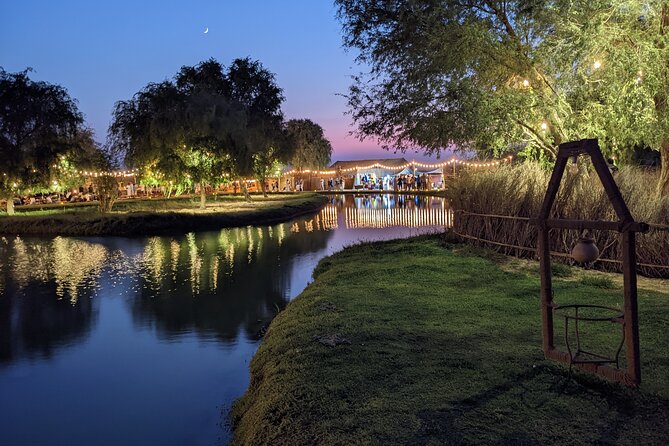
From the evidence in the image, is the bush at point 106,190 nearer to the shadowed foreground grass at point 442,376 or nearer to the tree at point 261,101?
the tree at point 261,101

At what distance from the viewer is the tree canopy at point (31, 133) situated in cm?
3353

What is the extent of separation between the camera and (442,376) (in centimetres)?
568

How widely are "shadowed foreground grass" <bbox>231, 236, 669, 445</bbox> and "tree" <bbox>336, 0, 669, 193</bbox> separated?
229 inches

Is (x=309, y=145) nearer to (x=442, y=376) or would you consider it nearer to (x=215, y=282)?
(x=215, y=282)

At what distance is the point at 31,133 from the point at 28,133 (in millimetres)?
180

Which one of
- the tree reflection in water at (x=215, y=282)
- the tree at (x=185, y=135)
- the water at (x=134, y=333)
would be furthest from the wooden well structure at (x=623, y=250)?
the tree at (x=185, y=135)

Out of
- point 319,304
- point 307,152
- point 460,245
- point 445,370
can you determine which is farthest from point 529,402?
point 307,152

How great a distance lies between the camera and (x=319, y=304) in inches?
374

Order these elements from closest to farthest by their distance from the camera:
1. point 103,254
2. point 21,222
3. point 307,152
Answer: point 103,254
point 21,222
point 307,152

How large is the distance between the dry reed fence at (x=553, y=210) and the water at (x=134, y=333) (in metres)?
5.07

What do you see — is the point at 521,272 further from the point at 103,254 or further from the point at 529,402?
the point at 103,254

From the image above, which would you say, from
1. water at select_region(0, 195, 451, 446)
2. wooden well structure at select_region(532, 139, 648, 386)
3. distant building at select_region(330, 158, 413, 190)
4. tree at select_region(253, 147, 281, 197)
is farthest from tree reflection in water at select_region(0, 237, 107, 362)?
distant building at select_region(330, 158, 413, 190)

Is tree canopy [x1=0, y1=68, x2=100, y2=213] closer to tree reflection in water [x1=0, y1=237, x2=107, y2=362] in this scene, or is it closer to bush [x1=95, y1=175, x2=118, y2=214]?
bush [x1=95, y1=175, x2=118, y2=214]

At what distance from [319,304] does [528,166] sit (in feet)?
32.3
